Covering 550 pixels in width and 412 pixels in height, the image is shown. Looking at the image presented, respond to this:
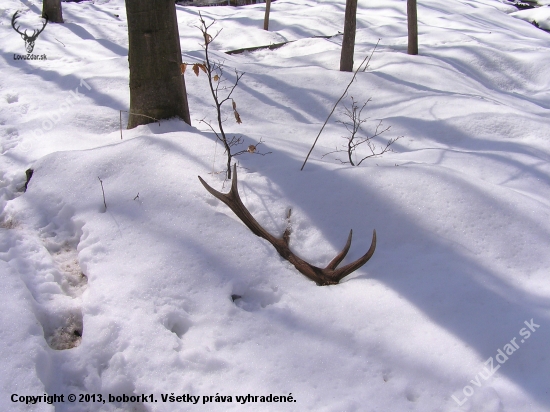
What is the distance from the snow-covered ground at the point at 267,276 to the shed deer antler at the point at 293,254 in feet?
0.27

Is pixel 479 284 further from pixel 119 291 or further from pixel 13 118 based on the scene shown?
pixel 13 118

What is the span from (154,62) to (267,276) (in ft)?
8.54

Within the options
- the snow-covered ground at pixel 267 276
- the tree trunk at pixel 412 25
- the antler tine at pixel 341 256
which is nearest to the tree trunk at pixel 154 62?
the snow-covered ground at pixel 267 276

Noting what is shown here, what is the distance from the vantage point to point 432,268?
2646mm

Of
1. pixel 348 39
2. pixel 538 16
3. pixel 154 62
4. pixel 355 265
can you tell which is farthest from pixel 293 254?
pixel 538 16

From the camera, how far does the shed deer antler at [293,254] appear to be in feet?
8.70

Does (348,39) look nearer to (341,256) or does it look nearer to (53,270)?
(341,256)

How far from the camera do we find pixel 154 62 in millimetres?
4062

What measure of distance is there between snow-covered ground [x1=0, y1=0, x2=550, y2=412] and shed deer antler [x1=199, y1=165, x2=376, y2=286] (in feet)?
0.27

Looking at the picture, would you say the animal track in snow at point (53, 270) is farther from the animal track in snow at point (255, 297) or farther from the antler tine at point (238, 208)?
the antler tine at point (238, 208)

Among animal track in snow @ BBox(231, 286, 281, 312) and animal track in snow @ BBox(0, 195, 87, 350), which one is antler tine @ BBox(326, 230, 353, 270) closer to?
animal track in snow @ BBox(231, 286, 281, 312)

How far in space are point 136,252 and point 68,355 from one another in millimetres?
706

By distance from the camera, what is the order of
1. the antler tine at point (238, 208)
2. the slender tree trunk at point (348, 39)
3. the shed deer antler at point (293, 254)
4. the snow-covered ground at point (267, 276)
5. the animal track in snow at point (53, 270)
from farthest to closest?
the slender tree trunk at point (348, 39)
the antler tine at point (238, 208)
the shed deer antler at point (293, 254)
the animal track in snow at point (53, 270)
the snow-covered ground at point (267, 276)

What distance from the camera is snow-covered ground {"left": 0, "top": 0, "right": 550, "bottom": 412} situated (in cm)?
203
